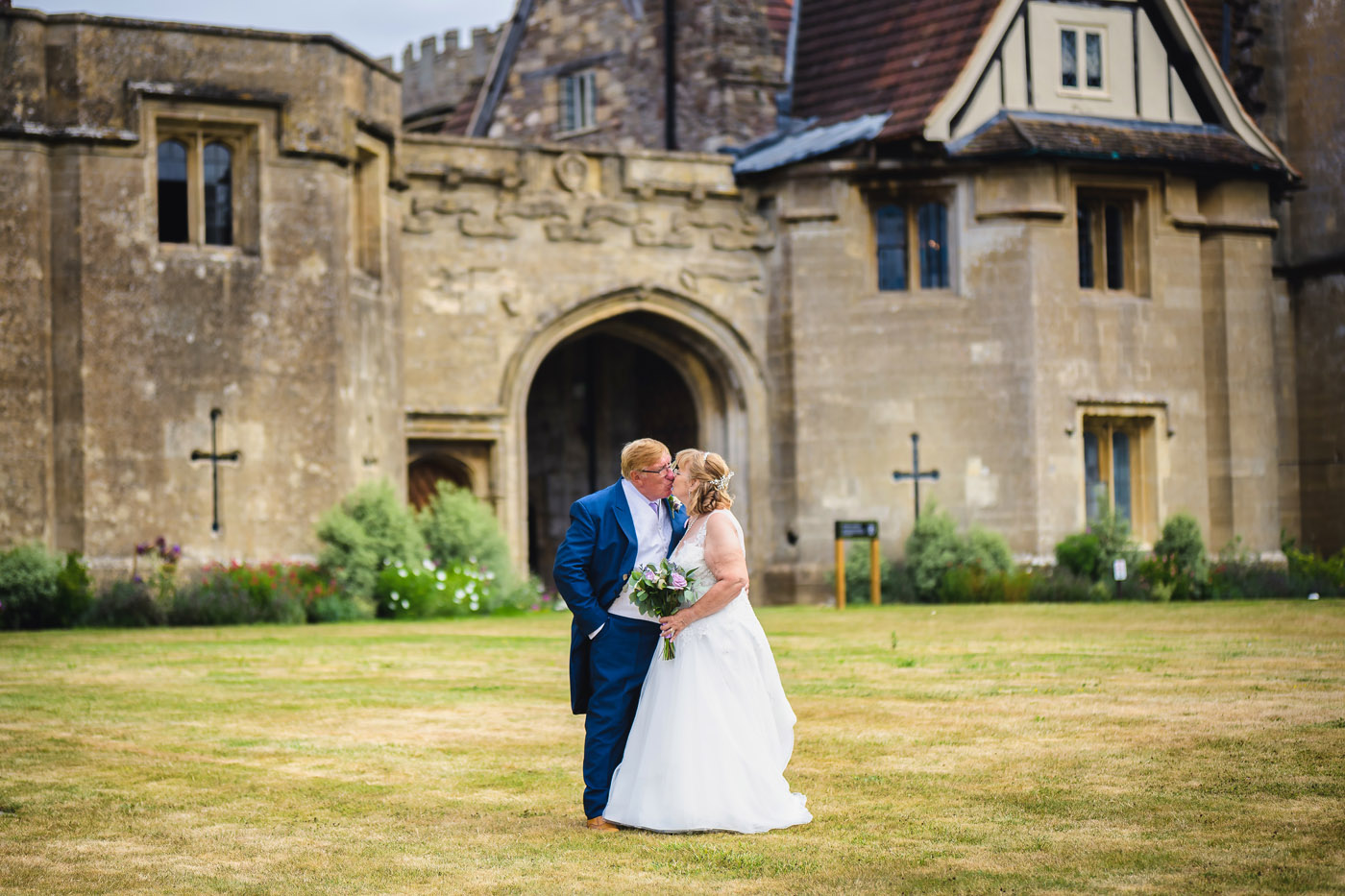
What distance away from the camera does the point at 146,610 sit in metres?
18.3

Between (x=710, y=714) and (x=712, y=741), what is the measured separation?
117 millimetres

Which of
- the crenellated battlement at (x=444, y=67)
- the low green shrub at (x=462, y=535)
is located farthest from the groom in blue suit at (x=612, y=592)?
the crenellated battlement at (x=444, y=67)

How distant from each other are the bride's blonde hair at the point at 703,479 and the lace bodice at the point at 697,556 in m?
0.06

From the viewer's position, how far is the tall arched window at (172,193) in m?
20.4

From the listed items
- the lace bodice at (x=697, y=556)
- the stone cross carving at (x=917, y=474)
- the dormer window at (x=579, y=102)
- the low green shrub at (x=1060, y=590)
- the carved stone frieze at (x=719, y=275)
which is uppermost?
the dormer window at (x=579, y=102)

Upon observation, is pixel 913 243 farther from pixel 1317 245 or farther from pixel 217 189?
pixel 217 189

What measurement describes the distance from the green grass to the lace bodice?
1.07 meters

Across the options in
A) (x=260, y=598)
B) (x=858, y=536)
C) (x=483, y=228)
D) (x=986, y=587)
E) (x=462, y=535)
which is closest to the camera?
(x=260, y=598)

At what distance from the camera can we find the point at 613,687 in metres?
7.59

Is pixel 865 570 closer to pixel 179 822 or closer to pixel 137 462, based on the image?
pixel 137 462

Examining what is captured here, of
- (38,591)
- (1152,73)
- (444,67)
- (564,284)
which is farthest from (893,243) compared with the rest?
(444,67)

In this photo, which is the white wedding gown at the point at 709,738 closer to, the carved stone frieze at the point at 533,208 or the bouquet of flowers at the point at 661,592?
the bouquet of flowers at the point at 661,592

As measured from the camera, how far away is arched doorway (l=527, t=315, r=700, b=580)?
27516mm

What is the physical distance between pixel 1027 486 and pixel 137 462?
11058 millimetres
